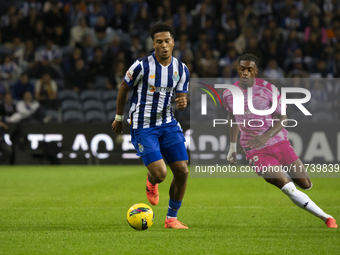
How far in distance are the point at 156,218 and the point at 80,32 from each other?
11.0 metres

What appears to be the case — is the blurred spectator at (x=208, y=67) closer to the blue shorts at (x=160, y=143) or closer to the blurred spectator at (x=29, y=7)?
the blurred spectator at (x=29, y=7)

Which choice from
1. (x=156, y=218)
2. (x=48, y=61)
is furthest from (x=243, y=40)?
(x=156, y=218)

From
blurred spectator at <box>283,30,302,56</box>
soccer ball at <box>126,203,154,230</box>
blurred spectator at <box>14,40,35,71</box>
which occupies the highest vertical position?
blurred spectator at <box>283,30,302,56</box>

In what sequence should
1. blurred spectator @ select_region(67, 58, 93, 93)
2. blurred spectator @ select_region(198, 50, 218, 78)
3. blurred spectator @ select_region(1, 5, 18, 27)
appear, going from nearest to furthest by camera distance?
blurred spectator @ select_region(198, 50, 218, 78), blurred spectator @ select_region(67, 58, 93, 93), blurred spectator @ select_region(1, 5, 18, 27)

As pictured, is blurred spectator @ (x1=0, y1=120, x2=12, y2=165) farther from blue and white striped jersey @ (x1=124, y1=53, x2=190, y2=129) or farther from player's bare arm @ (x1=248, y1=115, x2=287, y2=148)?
player's bare arm @ (x1=248, y1=115, x2=287, y2=148)

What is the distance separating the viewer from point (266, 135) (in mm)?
6441

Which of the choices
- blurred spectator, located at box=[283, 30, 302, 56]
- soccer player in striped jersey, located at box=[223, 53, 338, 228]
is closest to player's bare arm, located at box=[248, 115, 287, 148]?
soccer player in striped jersey, located at box=[223, 53, 338, 228]

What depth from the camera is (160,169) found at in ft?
19.8

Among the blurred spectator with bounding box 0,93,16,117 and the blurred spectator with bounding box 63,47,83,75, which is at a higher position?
the blurred spectator with bounding box 63,47,83,75

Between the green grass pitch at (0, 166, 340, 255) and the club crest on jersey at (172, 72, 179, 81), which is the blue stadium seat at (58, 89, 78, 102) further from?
the club crest on jersey at (172, 72, 179, 81)

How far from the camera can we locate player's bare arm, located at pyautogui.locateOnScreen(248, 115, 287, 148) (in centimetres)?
640

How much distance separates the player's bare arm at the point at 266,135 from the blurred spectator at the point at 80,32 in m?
11.3

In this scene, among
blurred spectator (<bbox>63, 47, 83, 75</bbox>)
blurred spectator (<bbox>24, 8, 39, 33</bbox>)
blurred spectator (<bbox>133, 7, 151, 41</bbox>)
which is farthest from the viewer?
blurred spectator (<bbox>24, 8, 39, 33</bbox>)

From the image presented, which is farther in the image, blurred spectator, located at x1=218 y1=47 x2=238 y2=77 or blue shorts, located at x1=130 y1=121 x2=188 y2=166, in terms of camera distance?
blurred spectator, located at x1=218 y1=47 x2=238 y2=77
